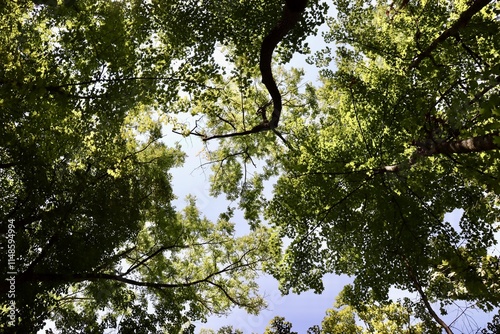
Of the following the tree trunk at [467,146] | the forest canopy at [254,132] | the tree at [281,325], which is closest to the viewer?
the tree trunk at [467,146]

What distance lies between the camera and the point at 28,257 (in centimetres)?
729

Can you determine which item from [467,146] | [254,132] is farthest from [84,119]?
[467,146]

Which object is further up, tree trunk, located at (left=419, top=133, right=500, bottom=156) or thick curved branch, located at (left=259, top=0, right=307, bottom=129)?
thick curved branch, located at (left=259, top=0, right=307, bottom=129)

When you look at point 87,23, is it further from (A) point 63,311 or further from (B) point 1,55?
(A) point 63,311

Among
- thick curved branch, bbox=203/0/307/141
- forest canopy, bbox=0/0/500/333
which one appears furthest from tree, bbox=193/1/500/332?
thick curved branch, bbox=203/0/307/141

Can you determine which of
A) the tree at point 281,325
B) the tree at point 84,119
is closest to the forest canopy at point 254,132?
the tree at point 84,119

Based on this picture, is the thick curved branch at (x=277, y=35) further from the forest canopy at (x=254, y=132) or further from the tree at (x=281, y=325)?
the tree at (x=281, y=325)

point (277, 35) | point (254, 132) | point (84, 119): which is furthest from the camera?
point (254, 132)

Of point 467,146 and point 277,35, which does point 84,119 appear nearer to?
point 277,35

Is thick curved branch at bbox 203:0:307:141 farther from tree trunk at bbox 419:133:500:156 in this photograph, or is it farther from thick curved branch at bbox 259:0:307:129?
tree trunk at bbox 419:133:500:156

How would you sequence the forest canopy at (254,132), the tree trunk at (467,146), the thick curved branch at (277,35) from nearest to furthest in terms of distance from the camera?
the tree trunk at (467,146) < the thick curved branch at (277,35) < the forest canopy at (254,132)

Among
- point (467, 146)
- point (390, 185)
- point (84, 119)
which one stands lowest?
point (467, 146)

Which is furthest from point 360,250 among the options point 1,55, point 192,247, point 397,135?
point 1,55

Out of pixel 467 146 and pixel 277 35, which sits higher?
pixel 277 35
